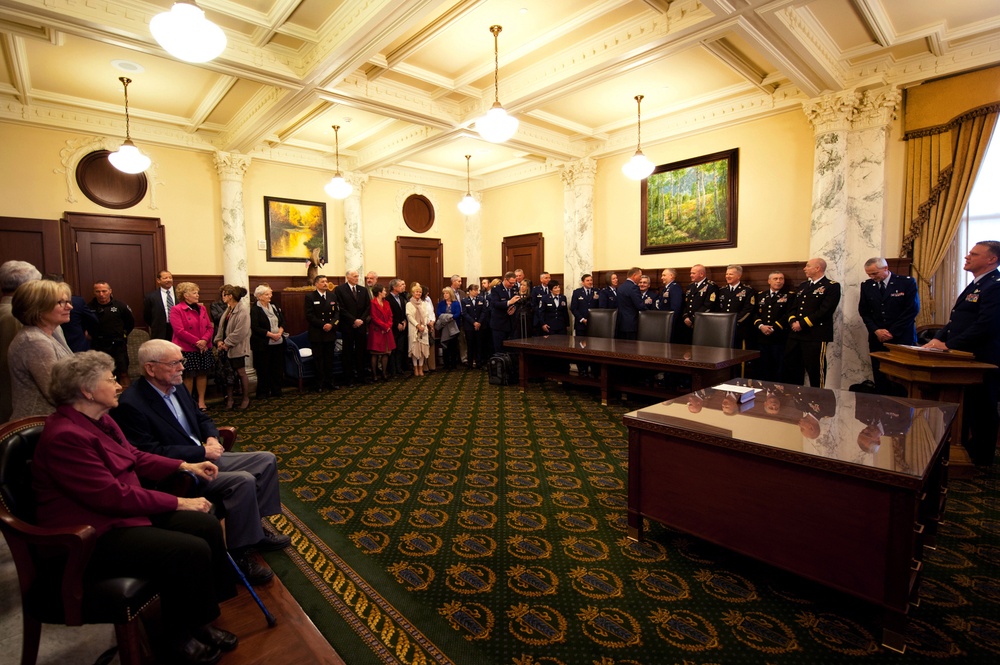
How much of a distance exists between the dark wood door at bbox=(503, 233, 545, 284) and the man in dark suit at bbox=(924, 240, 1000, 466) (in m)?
7.10

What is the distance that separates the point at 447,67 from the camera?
590cm

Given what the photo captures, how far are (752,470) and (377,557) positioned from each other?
1.97 meters

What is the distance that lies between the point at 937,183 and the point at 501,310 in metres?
5.74

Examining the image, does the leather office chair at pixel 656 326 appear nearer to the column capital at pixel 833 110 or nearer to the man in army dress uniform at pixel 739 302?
the man in army dress uniform at pixel 739 302

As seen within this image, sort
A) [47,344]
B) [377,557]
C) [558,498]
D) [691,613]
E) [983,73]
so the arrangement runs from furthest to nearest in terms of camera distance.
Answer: [983,73] < [558,498] < [377,557] < [47,344] < [691,613]

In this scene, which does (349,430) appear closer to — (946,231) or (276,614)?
(276,614)

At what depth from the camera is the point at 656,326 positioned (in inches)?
247

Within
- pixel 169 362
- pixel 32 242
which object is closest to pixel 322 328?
pixel 32 242

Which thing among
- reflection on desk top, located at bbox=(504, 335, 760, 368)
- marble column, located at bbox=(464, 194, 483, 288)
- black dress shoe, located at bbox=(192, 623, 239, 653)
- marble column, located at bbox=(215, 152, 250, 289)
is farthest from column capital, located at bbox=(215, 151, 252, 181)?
black dress shoe, located at bbox=(192, 623, 239, 653)

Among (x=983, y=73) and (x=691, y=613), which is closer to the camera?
(x=691, y=613)

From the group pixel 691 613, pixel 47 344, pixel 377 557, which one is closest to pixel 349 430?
pixel 377 557

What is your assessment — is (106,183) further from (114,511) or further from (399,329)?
(114,511)

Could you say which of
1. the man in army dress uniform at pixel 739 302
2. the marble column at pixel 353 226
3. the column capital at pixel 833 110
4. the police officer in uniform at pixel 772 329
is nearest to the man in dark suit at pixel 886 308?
the police officer in uniform at pixel 772 329

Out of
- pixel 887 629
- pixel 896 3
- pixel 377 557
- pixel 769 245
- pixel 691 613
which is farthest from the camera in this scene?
pixel 769 245
